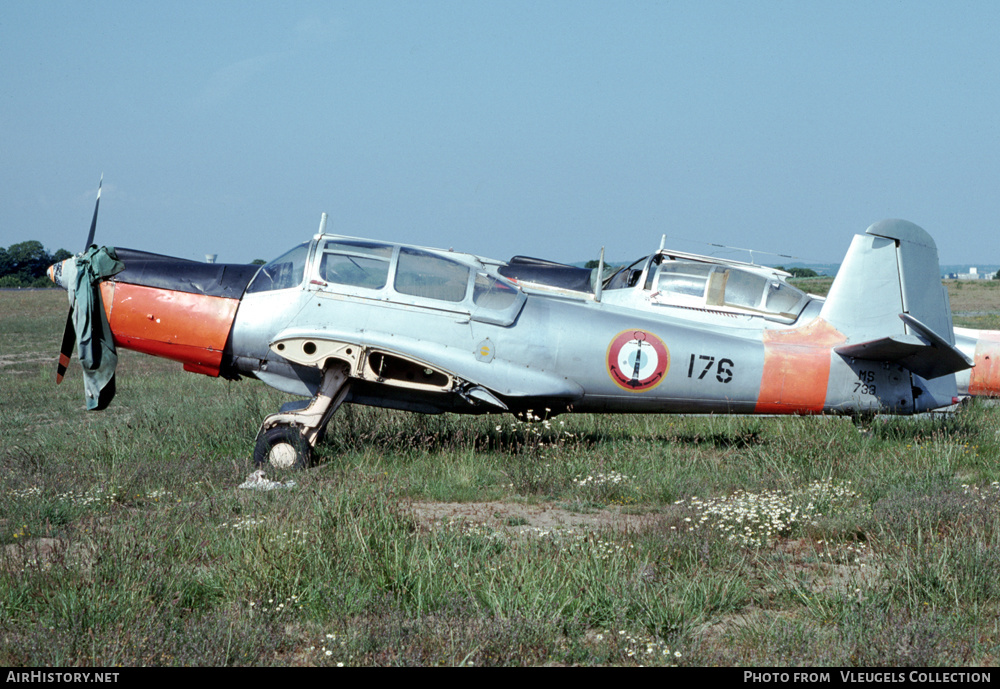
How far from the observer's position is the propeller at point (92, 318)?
25.6ft

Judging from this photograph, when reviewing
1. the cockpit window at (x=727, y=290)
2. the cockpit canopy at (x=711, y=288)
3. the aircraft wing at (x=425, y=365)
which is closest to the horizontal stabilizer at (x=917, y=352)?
the cockpit canopy at (x=711, y=288)

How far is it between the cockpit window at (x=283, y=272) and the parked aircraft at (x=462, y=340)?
0.01m

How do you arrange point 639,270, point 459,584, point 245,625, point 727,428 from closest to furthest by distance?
1. point 245,625
2. point 459,584
3. point 727,428
4. point 639,270

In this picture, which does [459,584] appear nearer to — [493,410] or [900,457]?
[493,410]

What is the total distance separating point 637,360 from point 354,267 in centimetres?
298

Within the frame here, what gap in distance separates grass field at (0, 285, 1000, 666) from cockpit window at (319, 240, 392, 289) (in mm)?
1672

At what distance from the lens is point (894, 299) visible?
836 cm

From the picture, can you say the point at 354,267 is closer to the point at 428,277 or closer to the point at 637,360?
the point at 428,277

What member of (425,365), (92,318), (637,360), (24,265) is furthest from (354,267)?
(24,265)

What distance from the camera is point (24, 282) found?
62344mm
